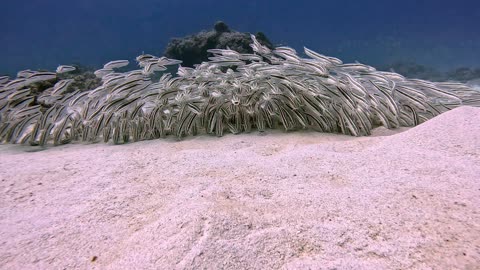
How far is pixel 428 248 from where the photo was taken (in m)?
1.19

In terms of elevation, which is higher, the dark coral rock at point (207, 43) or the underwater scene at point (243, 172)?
the dark coral rock at point (207, 43)

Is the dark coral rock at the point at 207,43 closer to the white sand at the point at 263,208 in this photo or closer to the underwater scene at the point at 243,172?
the underwater scene at the point at 243,172

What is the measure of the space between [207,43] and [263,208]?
1238cm

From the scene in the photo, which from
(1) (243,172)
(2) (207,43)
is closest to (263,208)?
(1) (243,172)

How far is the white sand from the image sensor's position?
1.25 m

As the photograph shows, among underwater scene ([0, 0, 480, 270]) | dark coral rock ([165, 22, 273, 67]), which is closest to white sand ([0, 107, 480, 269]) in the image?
underwater scene ([0, 0, 480, 270])

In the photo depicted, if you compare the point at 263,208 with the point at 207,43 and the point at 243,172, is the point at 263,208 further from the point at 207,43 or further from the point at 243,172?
the point at 207,43

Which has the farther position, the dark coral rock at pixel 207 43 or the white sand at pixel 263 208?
the dark coral rock at pixel 207 43

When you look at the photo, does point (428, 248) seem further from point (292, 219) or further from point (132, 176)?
point (132, 176)

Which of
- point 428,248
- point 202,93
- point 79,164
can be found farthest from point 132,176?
point 428,248

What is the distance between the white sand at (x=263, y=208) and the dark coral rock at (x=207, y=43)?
9.61 metres

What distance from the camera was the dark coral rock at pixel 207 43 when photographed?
11516mm

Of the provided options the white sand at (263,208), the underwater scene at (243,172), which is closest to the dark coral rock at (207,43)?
the underwater scene at (243,172)

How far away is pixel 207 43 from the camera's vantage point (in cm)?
1299
